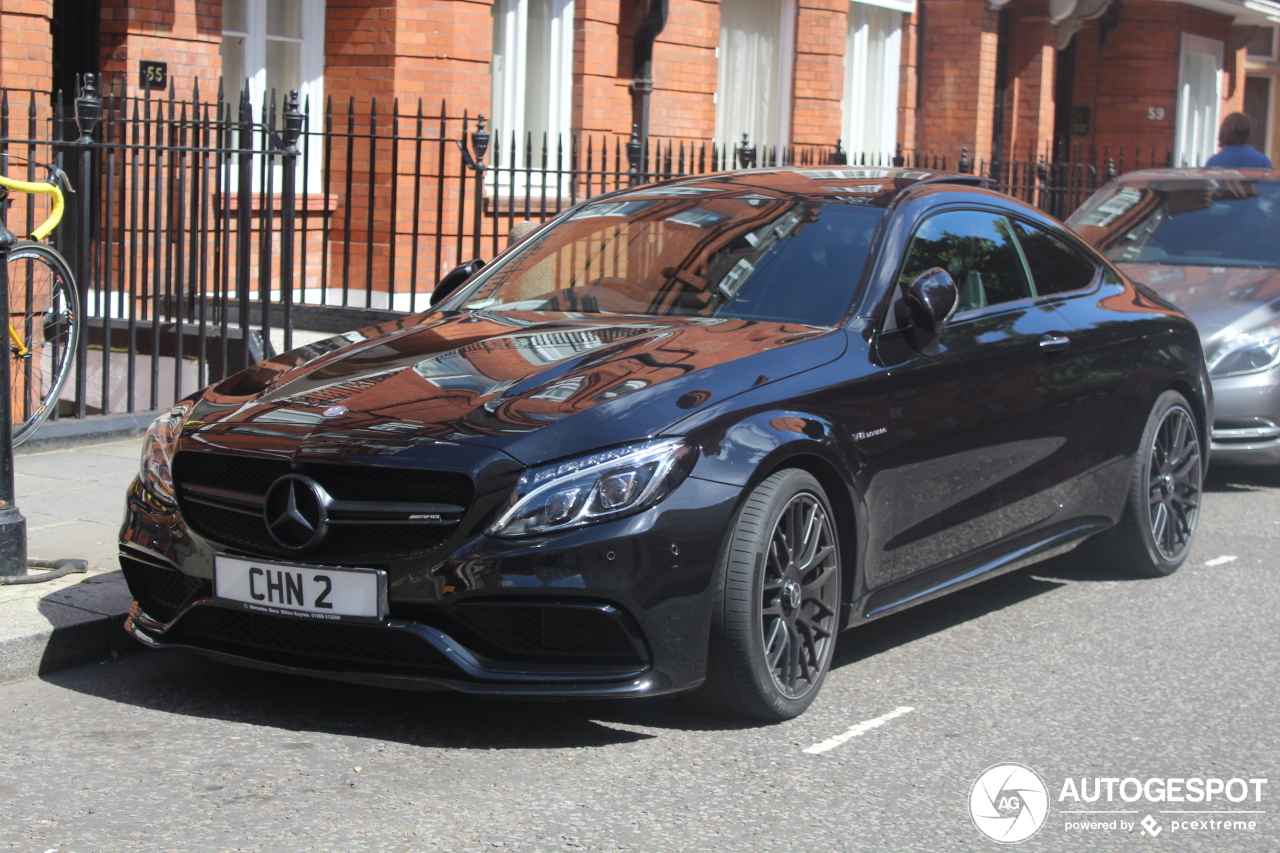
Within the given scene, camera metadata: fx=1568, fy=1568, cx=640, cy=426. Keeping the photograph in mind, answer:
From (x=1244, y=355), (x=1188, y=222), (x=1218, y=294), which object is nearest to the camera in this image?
(x=1244, y=355)

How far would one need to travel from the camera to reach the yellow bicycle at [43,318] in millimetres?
7125

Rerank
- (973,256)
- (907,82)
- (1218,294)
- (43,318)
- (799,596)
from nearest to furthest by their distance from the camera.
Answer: (799,596), (973,256), (43,318), (1218,294), (907,82)

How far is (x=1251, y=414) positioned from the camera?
8.25 metres

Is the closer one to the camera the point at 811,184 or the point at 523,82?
the point at 811,184

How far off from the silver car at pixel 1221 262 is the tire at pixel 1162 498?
172cm

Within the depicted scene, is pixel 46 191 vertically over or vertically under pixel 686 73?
under

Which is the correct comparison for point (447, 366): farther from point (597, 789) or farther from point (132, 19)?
point (132, 19)

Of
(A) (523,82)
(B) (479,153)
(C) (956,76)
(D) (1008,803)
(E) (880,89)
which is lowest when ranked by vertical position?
(D) (1008,803)

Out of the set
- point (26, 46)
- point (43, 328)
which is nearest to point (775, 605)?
point (43, 328)

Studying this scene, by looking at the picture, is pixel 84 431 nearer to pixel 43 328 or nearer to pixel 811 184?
pixel 43 328

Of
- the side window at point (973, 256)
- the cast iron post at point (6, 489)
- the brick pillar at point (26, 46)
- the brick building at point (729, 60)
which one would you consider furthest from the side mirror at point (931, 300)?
the brick building at point (729, 60)

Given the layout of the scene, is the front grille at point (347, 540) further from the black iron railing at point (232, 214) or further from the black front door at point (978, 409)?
the black iron railing at point (232, 214)

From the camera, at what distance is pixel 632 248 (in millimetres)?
5438

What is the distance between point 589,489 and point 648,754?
2.49 feet
